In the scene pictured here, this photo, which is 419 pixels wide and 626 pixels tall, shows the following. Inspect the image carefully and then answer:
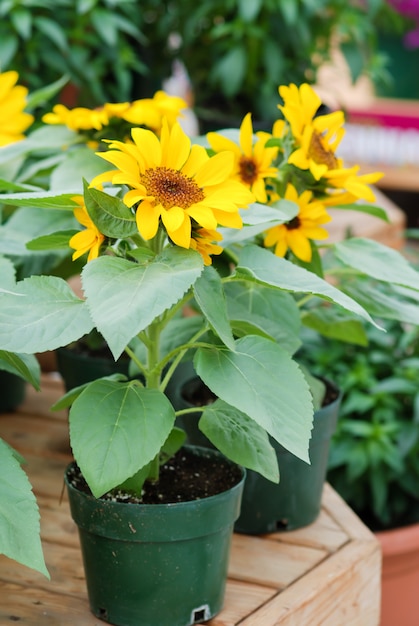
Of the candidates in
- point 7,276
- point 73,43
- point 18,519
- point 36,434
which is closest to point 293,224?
point 7,276

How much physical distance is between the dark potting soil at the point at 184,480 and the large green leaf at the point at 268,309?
15 centimetres

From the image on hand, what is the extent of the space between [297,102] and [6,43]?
1043 millimetres

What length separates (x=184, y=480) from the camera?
105 centimetres

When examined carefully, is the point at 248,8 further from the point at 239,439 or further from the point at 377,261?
the point at 239,439

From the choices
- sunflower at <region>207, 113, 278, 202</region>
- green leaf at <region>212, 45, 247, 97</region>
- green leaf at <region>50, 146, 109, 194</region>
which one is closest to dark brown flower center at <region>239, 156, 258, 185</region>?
sunflower at <region>207, 113, 278, 202</region>

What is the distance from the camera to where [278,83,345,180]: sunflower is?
110 cm

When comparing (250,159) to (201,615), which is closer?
(201,615)

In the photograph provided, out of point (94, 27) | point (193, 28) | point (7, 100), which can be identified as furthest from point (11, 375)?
point (193, 28)

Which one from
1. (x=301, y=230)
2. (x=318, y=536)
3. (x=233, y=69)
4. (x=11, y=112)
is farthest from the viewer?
(x=233, y=69)

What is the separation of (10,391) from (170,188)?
2.57 feet

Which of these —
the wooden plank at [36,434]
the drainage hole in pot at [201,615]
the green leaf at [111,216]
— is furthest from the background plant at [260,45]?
the drainage hole in pot at [201,615]

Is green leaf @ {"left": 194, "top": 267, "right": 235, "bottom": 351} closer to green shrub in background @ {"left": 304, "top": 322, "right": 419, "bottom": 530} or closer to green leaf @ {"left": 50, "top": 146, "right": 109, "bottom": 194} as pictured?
green leaf @ {"left": 50, "top": 146, "right": 109, "bottom": 194}

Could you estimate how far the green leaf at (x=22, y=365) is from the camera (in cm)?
98

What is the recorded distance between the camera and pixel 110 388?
3.08 feet
